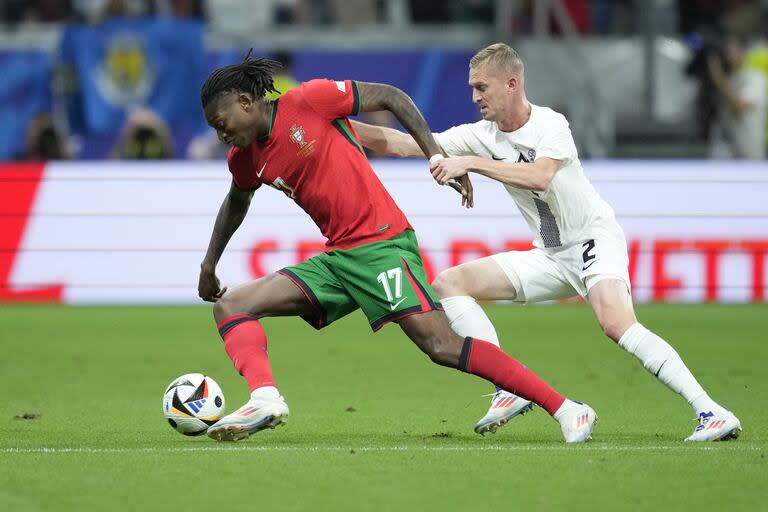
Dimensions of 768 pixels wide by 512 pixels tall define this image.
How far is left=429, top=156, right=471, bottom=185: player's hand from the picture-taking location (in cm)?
708

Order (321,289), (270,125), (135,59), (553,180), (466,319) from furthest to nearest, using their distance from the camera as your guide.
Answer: (135,59) → (466,319) → (553,180) → (321,289) → (270,125)

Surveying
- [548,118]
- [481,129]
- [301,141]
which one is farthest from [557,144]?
[301,141]

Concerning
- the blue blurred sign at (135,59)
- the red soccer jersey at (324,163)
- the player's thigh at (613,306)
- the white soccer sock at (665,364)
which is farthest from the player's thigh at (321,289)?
the blue blurred sign at (135,59)

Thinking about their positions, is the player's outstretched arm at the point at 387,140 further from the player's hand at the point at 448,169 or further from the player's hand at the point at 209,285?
the player's hand at the point at 209,285

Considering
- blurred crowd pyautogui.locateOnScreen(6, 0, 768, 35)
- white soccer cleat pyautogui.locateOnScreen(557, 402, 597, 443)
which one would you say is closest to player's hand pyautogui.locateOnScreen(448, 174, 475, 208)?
white soccer cleat pyautogui.locateOnScreen(557, 402, 597, 443)

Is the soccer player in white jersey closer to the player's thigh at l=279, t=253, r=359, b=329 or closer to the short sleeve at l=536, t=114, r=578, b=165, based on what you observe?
the short sleeve at l=536, t=114, r=578, b=165

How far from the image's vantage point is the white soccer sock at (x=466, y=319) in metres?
7.89

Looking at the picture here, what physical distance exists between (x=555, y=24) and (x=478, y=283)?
44.3ft

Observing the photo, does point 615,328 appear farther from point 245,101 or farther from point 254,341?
point 245,101

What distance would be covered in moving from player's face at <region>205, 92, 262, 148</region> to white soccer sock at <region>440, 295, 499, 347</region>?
1552 mm

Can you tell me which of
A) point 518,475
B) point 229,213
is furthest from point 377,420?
→ point 518,475

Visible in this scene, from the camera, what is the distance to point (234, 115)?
717 centimetres

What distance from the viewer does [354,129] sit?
7.82m

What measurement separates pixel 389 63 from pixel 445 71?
79 cm
